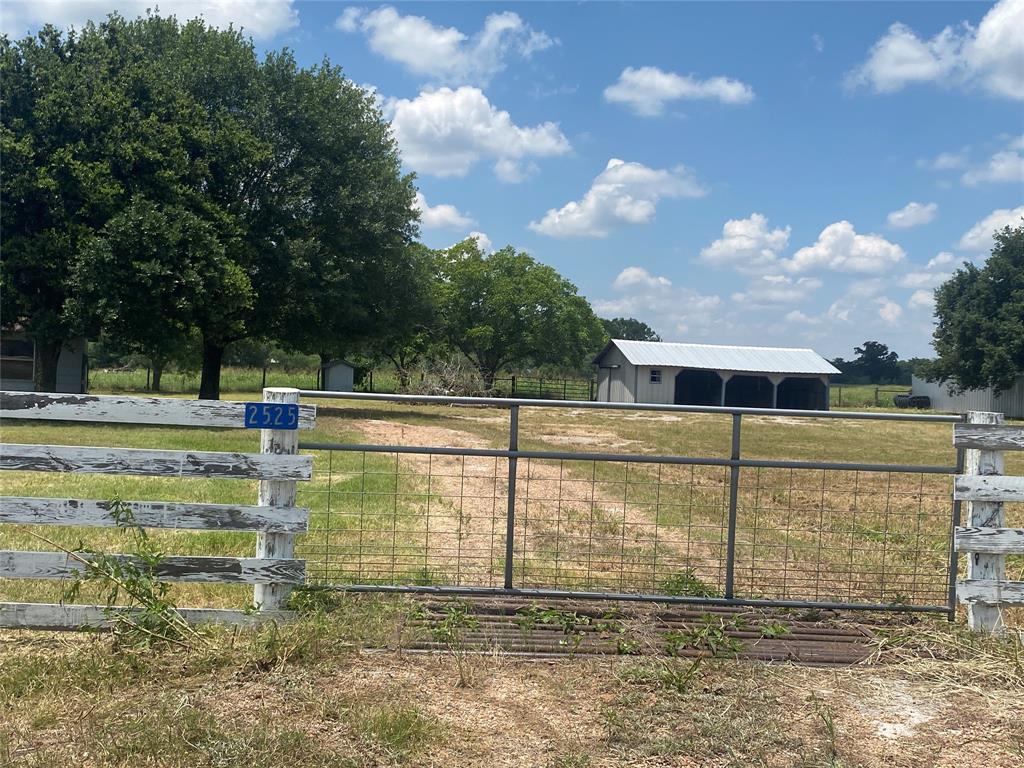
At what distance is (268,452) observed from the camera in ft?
17.1

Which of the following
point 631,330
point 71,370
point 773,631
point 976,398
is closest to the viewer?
point 773,631

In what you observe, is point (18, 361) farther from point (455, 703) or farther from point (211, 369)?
point (455, 703)

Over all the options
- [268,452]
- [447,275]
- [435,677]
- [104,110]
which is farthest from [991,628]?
[447,275]

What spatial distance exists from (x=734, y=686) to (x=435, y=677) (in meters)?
1.56

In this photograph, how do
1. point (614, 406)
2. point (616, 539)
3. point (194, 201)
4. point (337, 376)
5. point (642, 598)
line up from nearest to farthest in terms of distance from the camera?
point (614, 406), point (642, 598), point (616, 539), point (194, 201), point (337, 376)

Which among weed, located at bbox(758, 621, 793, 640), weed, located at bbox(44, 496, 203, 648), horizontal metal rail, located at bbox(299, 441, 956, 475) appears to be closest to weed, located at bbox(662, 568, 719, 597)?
weed, located at bbox(758, 621, 793, 640)

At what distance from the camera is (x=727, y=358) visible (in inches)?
1978

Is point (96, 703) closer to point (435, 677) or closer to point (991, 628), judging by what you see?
point (435, 677)

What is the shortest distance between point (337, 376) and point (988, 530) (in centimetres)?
4078

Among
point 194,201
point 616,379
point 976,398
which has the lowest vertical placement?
point 976,398

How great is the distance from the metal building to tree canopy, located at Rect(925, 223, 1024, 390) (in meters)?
1.47

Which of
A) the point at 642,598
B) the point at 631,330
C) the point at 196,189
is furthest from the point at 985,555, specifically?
the point at 631,330

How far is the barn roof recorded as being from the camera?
4844cm

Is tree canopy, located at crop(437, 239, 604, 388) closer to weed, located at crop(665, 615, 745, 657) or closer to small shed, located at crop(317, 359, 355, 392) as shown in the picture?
small shed, located at crop(317, 359, 355, 392)
